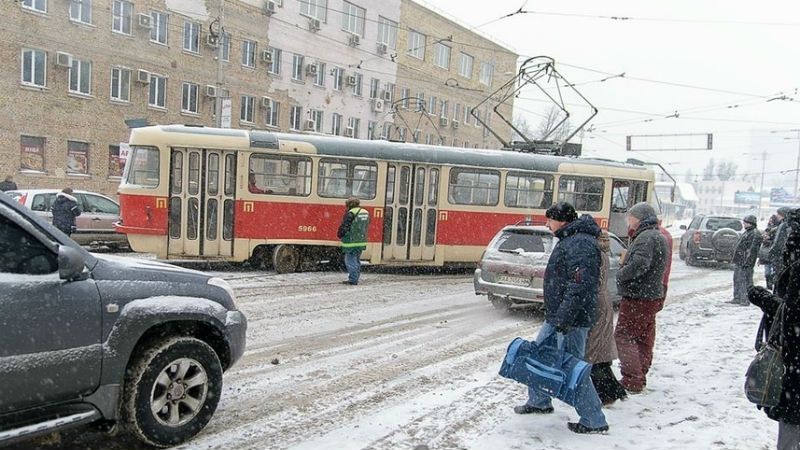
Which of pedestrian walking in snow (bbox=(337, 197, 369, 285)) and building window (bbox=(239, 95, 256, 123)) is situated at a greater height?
building window (bbox=(239, 95, 256, 123))

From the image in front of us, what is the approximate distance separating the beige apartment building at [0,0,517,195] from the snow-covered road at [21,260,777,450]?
13390mm

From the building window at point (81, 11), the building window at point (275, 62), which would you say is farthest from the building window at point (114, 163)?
the building window at point (275, 62)

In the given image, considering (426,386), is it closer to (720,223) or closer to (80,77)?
(720,223)

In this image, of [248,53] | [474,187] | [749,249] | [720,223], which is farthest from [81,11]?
[749,249]

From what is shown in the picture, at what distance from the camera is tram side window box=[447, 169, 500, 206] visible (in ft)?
48.4

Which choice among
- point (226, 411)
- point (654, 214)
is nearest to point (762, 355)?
point (654, 214)

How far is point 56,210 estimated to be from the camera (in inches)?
532

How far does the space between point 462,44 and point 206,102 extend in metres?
21.2

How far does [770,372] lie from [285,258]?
10920mm

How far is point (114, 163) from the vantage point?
90.3 feet

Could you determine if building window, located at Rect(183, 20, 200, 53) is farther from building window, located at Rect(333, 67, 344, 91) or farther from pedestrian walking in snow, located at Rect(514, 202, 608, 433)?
pedestrian walking in snow, located at Rect(514, 202, 608, 433)

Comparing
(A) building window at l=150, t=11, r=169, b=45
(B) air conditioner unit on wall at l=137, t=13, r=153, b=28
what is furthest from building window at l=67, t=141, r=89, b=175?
(A) building window at l=150, t=11, r=169, b=45

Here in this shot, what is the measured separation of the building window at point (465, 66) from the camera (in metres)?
46.4

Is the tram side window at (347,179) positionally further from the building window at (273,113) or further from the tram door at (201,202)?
the building window at (273,113)
